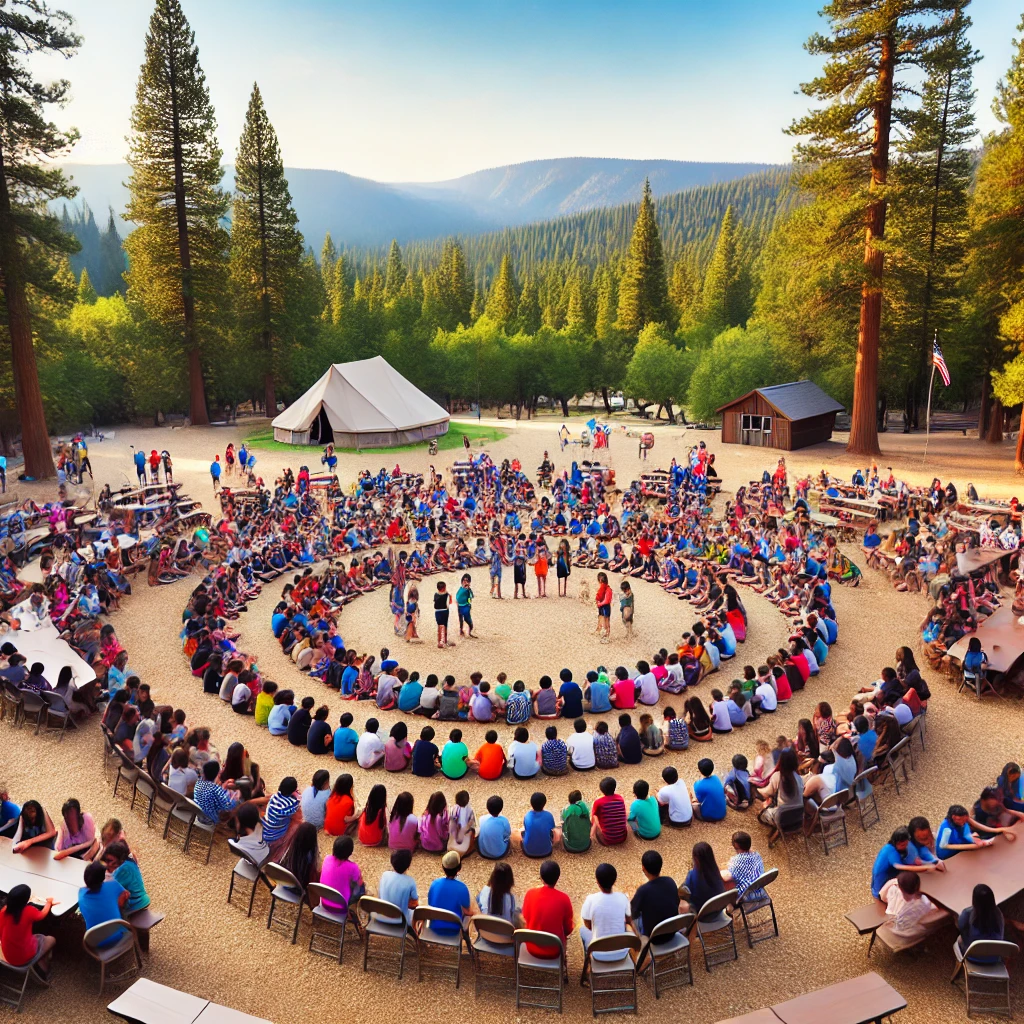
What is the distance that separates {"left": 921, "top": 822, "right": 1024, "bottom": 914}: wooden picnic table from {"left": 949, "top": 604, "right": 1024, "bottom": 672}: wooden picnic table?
543 cm

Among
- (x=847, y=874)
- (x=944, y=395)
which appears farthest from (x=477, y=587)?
(x=944, y=395)

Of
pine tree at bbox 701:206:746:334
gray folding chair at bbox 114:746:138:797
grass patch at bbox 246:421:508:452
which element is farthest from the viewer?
pine tree at bbox 701:206:746:334

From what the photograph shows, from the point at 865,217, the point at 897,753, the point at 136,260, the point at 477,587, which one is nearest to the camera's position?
the point at 897,753

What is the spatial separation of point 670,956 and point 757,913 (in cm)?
131

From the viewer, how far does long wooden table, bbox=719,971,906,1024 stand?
5.16m

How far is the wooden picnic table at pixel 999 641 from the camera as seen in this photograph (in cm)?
1162

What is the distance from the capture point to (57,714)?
1069 cm

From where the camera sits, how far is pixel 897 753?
9.41 meters

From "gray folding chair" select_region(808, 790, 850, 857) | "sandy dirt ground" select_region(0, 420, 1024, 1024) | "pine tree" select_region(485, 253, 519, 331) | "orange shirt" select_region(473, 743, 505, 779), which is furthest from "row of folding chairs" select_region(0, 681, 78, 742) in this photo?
"pine tree" select_region(485, 253, 519, 331)

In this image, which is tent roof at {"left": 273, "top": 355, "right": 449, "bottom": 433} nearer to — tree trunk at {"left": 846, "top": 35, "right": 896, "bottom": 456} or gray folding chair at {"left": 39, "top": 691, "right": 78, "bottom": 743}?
tree trunk at {"left": 846, "top": 35, "right": 896, "bottom": 456}

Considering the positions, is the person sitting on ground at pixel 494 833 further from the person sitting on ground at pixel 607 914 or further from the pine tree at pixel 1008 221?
the pine tree at pixel 1008 221

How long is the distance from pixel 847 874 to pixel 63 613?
14198 millimetres

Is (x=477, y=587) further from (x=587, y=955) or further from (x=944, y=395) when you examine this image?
(x=944, y=395)

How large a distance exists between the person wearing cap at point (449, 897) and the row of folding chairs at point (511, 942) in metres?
0.02
